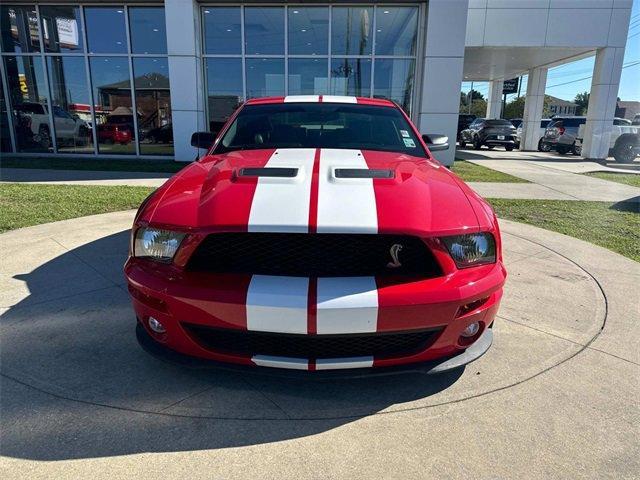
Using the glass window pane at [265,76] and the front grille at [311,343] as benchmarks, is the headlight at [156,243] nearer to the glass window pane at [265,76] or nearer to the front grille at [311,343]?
the front grille at [311,343]

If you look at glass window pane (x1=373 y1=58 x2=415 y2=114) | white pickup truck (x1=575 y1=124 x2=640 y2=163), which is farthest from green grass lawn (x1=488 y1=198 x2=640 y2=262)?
white pickup truck (x1=575 y1=124 x2=640 y2=163)

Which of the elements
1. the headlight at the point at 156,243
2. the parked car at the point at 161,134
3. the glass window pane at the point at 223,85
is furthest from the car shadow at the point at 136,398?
the parked car at the point at 161,134

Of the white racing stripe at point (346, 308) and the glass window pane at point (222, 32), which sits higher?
the glass window pane at point (222, 32)

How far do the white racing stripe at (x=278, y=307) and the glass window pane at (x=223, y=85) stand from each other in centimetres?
1084

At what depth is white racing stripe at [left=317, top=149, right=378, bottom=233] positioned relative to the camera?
196 cm

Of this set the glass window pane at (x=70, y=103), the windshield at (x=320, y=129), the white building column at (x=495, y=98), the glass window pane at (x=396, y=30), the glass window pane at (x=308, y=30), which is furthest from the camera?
the white building column at (x=495, y=98)

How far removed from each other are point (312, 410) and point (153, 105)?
39.3 ft

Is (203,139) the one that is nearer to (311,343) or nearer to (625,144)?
(311,343)

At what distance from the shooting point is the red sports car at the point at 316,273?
1.92m

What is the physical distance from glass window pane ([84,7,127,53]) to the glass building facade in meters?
0.02

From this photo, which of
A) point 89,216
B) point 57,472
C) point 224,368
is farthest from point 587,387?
point 89,216

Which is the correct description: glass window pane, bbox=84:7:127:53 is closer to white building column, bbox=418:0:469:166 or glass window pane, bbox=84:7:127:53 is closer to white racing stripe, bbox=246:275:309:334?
white building column, bbox=418:0:469:166

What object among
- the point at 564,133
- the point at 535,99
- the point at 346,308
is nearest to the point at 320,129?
the point at 346,308

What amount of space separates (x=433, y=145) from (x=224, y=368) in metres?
2.70
